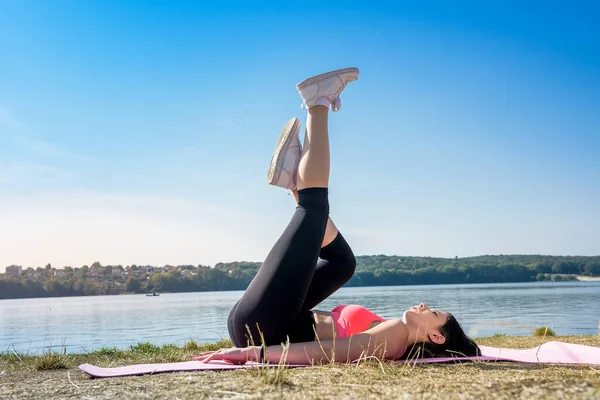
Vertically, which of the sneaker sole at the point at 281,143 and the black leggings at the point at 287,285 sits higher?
the sneaker sole at the point at 281,143

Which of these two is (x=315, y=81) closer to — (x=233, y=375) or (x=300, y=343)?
(x=300, y=343)

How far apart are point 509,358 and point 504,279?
7931 cm

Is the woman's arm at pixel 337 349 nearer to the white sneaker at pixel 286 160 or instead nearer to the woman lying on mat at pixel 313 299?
the woman lying on mat at pixel 313 299

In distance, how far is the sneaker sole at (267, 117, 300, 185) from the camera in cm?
335

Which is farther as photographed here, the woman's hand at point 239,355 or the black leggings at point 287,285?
the black leggings at point 287,285

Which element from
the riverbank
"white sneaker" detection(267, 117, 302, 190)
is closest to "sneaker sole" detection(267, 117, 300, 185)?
"white sneaker" detection(267, 117, 302, 190)

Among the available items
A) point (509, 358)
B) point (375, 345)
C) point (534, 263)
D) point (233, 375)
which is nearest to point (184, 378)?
point (233, 375)

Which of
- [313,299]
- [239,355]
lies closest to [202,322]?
[313,299]

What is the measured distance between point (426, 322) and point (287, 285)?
943 millimetres

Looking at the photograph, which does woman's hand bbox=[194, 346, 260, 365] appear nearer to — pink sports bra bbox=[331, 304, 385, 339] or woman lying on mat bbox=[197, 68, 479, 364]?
woman lying on mat bbox=[197, 68, 479, 364]

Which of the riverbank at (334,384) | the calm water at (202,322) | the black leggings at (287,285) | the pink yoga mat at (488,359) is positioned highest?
the black leggings at (287,285)

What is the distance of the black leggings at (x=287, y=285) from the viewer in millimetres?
2867

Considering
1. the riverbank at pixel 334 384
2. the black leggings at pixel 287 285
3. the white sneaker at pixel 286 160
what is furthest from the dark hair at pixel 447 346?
the white sneaker at pixel 286 160

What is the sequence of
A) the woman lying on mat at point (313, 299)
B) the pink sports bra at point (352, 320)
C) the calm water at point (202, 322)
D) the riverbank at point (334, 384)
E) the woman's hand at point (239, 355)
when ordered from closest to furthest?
the riverbank at point (334, 384) < the woman's hand at point (239, 355) < the woman lying on mat at point (313, 299) < the pink sports bra at point (352, 320) < the calm water at point (202, 322)
